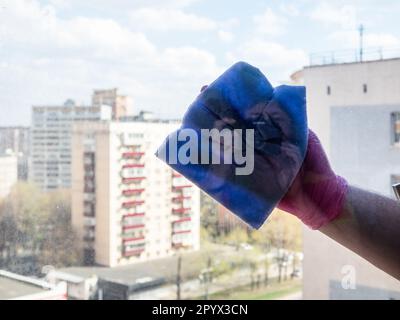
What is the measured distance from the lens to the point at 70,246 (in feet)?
4.24

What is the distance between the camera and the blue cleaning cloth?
408 millimetres

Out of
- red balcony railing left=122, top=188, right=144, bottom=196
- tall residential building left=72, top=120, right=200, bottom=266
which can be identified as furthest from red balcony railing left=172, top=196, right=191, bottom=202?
red balcony railing left=122, top=188, right=144, bottom=196

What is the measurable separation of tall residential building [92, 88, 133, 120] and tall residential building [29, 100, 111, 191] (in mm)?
15

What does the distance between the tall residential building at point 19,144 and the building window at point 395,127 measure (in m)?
0.91

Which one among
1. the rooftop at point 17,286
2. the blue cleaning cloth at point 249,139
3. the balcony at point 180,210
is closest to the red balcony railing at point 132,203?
the balcony at point 180,210

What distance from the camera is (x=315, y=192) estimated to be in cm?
42

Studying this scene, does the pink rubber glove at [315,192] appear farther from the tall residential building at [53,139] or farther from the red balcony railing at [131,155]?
the tall residential building at [53,139]

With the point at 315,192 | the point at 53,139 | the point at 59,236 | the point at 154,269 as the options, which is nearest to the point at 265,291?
the point at 154,269

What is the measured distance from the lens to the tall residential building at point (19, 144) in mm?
1163

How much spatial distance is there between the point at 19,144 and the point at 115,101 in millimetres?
254

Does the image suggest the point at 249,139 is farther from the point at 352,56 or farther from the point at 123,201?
the point at 123,201

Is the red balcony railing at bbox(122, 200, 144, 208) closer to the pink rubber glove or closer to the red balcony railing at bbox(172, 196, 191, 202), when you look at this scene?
the red balcony railing at bbox(172, 196, 191, 202)
